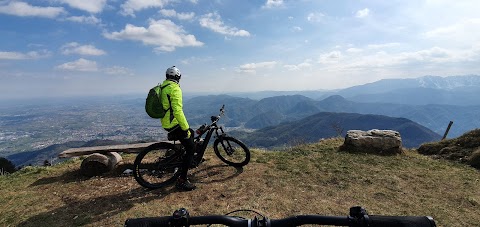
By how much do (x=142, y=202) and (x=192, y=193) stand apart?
1.63m

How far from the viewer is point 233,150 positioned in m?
12.1

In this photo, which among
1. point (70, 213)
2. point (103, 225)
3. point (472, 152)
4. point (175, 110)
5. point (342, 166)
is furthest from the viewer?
point (472, 152)

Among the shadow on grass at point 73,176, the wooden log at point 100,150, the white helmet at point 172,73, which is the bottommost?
the shadow on grass at point 73,176

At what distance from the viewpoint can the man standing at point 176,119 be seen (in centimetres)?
924

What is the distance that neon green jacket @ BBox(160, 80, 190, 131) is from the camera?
30.2ft

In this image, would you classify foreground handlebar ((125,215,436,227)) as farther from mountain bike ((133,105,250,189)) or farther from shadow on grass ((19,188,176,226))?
mountain bike ((133,105,250,189))

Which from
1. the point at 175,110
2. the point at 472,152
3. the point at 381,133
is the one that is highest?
the point at 175,110

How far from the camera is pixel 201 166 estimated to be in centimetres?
1252

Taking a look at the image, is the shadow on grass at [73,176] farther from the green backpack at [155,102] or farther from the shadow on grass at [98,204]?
the green backpack at [155,102]

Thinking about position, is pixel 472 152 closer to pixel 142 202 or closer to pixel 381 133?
pixel 381 133

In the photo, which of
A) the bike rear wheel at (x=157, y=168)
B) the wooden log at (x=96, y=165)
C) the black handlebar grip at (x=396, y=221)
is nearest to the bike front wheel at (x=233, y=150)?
the bike rear wheel at (x=157, y=168)

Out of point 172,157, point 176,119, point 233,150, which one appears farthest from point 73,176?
point 233,150

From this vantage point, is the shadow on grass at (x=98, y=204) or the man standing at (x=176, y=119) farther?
the man standing at (x=176, y=119)

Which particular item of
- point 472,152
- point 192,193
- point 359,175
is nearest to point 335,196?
point 359,175
